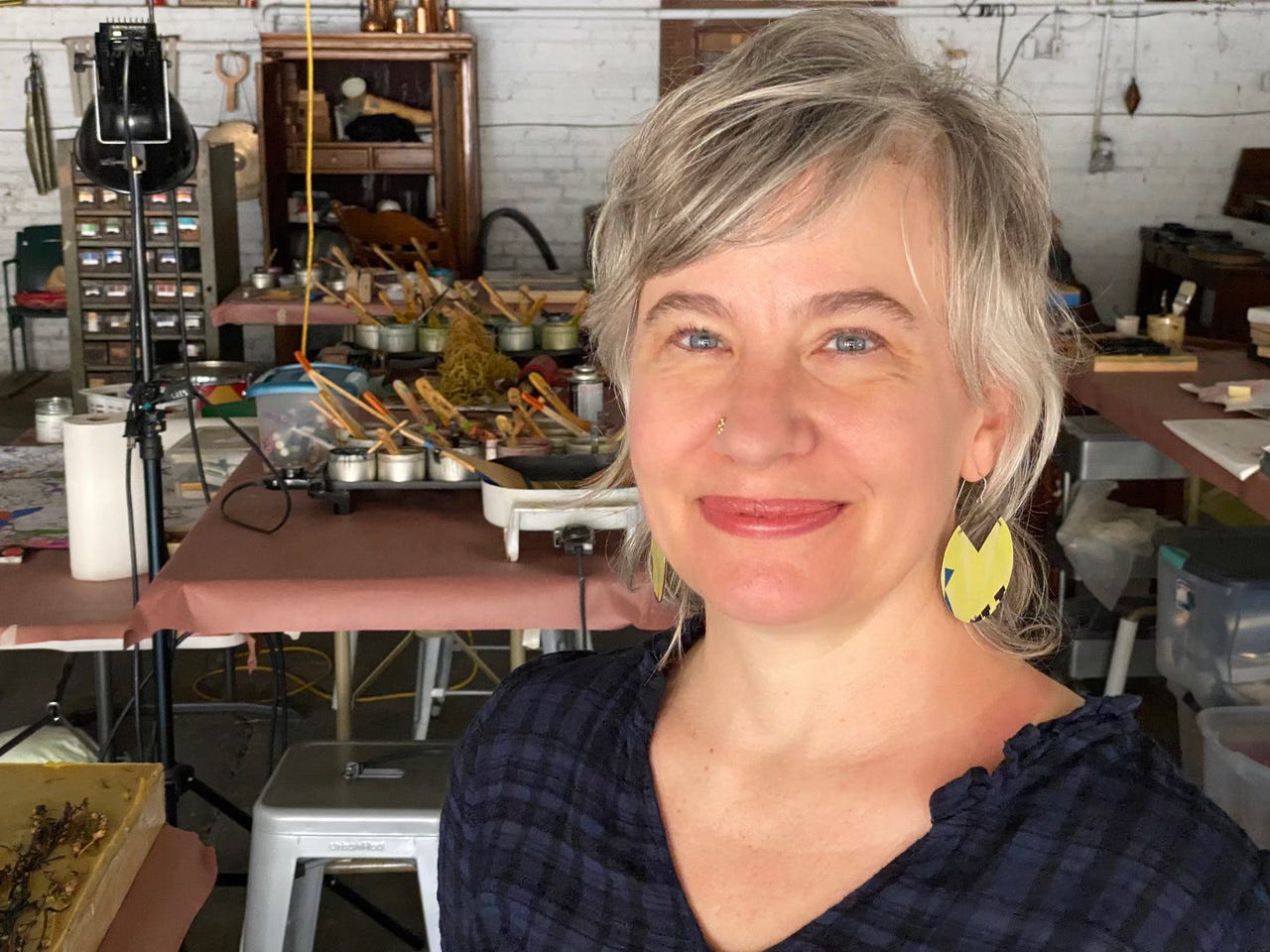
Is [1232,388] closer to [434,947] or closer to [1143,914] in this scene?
[434,947]

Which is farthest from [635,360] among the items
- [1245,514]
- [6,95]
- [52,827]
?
[6,95]

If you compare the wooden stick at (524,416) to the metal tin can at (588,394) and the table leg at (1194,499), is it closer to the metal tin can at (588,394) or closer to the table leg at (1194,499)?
the metal tin can at (588,394)

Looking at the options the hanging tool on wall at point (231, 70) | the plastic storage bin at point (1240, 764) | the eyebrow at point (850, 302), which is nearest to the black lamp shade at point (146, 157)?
the eyebrow at point (850, 302)

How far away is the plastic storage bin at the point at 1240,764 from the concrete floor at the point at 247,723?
912mm

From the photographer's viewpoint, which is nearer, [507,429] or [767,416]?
[767,416]

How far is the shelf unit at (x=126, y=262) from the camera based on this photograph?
6.57m

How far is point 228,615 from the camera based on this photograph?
2146mm

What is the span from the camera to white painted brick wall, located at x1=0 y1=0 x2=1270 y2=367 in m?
7.83

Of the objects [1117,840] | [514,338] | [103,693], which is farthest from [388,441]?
[1117,840]

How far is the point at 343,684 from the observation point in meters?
2.65

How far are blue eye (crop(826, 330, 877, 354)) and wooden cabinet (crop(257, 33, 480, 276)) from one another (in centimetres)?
675

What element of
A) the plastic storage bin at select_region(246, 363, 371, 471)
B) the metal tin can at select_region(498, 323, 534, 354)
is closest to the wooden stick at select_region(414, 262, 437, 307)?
the metal tin can at select_region(498, 323, 534, 354)

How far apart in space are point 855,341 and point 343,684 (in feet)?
6.01

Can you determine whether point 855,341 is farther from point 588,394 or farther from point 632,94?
point 632,94
